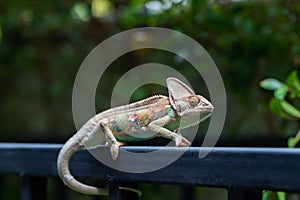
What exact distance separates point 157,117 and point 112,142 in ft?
0.25

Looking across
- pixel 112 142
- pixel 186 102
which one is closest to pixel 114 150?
pixel 112 142

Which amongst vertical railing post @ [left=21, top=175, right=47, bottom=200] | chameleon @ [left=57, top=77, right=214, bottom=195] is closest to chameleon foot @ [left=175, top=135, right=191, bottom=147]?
chameleon @ [left=57, top=77, right=214, bottom=195]

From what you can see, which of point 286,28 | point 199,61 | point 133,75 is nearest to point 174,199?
point 133,75

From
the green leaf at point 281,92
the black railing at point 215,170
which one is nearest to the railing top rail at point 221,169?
the black railing at point 215,170

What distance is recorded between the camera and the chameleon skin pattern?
0.80 m

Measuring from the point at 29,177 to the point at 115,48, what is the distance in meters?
1.59

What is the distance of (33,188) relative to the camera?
41.6 inches

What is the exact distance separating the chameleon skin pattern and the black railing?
3 cm

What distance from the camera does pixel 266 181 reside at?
2.13ft

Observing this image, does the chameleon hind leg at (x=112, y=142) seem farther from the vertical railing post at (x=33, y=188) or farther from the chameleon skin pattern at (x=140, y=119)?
the vertical railing post at (x=33, y=188)

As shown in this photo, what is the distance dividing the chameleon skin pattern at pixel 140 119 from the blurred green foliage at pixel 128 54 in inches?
21.6

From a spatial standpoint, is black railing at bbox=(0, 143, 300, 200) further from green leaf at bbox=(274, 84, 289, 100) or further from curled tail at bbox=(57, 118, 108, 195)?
green leaf at bbox=(274, 84, 289, 100)

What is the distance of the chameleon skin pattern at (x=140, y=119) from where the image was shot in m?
0.80

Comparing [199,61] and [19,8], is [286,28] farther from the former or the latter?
[19,8]
